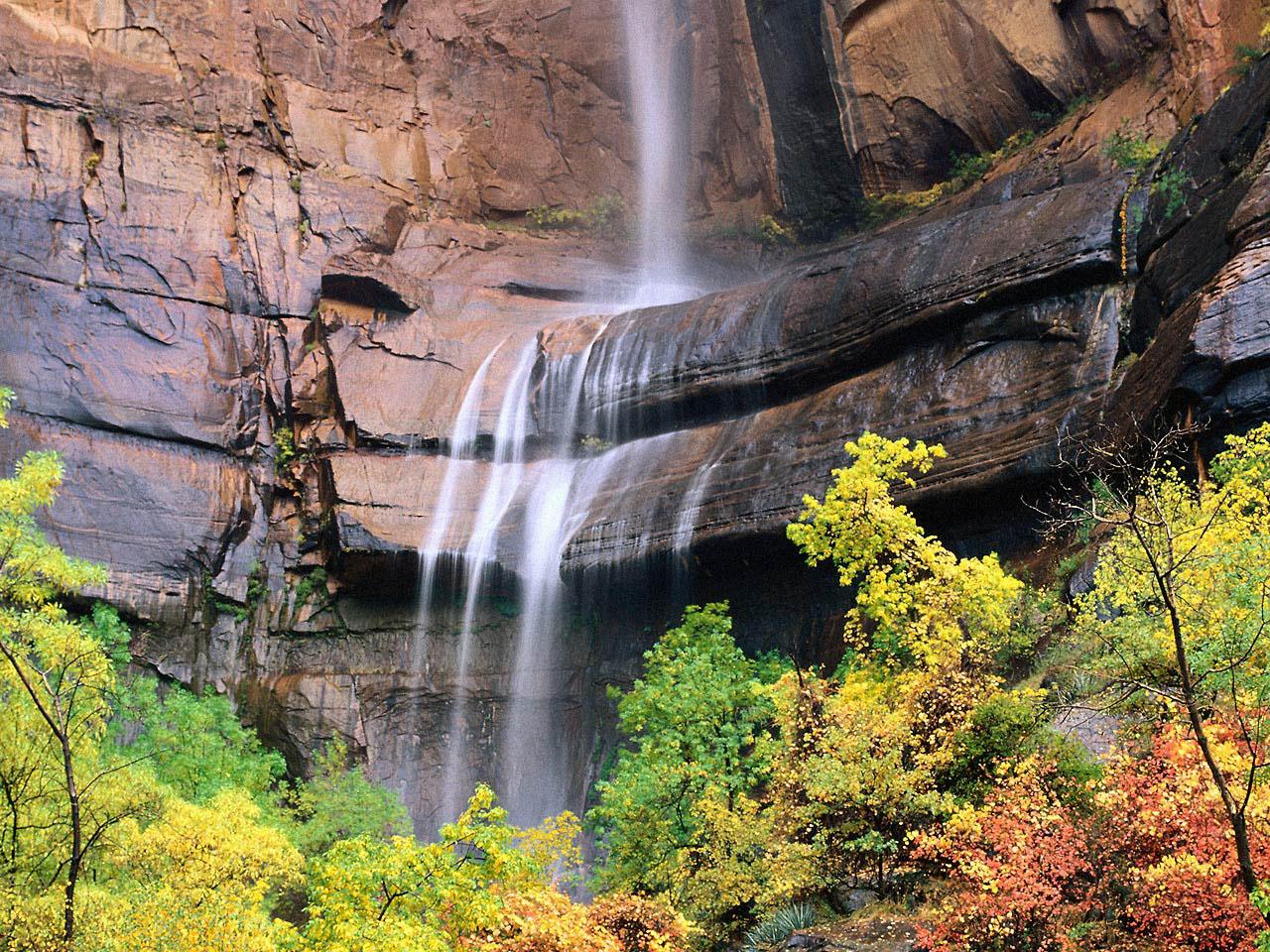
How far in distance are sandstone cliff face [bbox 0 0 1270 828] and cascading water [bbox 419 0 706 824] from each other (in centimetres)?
20

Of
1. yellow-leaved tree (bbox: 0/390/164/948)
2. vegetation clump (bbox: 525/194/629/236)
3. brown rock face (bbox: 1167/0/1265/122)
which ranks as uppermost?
vegetation clump (bbox: 525/194/629/236)

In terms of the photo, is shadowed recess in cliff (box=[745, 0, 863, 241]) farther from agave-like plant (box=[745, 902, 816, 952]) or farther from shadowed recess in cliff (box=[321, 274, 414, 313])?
agave-like plant (box=[745, 902, 816, 952])

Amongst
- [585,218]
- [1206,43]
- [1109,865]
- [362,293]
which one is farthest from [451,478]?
[1109,865]

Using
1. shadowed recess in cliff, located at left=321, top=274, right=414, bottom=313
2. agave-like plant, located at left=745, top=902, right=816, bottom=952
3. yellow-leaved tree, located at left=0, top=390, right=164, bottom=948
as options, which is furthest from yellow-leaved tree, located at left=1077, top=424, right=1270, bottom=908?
shadowed recess in cliff, located at left=321, top=274, right=414, bottom=313

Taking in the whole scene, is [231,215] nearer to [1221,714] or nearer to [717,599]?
[717,599]

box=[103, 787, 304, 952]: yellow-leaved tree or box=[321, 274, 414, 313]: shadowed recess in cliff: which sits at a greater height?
box=[321, 274, 414, 313]: shadowed recess in cliff

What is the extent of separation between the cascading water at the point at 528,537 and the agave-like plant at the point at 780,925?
1064 cm

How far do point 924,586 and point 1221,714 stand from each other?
13.1 feet

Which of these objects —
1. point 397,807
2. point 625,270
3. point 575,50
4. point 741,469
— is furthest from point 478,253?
point 397,807

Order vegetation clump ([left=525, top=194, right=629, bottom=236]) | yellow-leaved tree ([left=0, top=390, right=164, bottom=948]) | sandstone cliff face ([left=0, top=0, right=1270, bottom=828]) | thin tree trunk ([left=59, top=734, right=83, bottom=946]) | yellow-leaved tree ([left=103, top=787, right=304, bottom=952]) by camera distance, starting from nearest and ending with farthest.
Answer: thin tree trunk ([left=59, top=734, right=83, bottom=946]), yellow-leaved tree ([left=103, top=787, right=304, bottom=952]), yellow-leaved tree ([left=0, top=390, right=164, bottom=948]), sandstone cliff face ([left=0, top=0, right=1270, bottom=828]), vegetation clump ([left=525, top=194, right=629, bottom=236])

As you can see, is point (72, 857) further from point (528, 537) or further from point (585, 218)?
point (585, 218)

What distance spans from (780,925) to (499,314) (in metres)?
20.6

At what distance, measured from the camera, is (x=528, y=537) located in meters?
25.6

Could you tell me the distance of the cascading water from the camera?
82.2 ft
